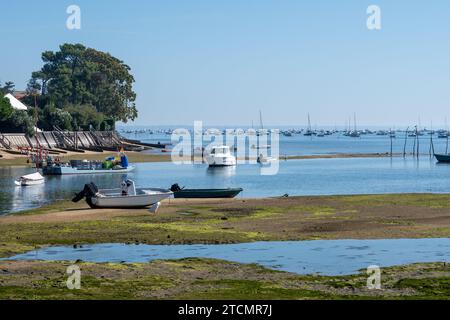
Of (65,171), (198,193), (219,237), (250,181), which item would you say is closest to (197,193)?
(198,193)

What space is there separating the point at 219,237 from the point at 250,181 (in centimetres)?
5589

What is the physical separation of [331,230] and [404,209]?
11863mm

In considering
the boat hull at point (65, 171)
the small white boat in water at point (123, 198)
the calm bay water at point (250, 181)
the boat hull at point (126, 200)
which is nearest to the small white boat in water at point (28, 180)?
the calm bay water at point (250, 181)

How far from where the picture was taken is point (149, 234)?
4103 centimetres

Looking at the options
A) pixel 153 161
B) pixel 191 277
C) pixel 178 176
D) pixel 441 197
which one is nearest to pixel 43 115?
pixel 153 161

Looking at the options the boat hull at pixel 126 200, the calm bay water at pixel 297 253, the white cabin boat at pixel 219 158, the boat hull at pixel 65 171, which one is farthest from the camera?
the white cabin boat at pixel 219 158

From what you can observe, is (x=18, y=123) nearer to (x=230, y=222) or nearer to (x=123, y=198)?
(x=123, y=198)

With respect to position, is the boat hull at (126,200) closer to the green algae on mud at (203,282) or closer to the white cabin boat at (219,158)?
the green algae on mud at (203,282)

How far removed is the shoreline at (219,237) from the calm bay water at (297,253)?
1198 millimetres

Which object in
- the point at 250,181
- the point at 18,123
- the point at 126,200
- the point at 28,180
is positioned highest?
the point at 18,123

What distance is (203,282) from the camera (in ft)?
91.7

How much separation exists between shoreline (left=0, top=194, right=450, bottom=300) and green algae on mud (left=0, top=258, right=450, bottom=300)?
34 millimetres

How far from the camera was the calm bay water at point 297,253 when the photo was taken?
3259 centimetres

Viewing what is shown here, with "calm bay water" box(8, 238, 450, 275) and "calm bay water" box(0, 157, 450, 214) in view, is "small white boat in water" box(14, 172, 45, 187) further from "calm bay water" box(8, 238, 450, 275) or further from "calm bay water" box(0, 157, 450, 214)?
"calm bay water" box(8, 238, 450, 275)
